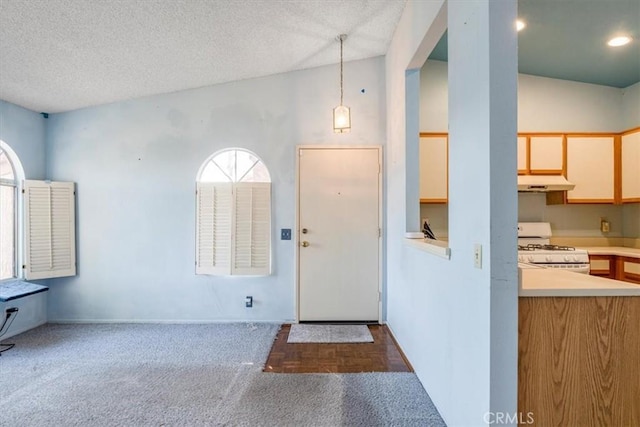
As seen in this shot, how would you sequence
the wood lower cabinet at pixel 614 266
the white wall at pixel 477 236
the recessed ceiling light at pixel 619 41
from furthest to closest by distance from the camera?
the wood lower cabinet at pixel 614 266, the recessed ceiling light at pixel 619 41, the white wall at pixel 477 236

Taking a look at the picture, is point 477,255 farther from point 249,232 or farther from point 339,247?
point 249,232

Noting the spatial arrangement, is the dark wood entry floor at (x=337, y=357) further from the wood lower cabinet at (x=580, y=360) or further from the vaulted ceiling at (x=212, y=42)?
the vaulted ceiling at (x=212, y=42)

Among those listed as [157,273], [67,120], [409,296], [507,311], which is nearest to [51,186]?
[67,120]

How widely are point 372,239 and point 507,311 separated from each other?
7.40ft

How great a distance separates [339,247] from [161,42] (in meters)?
2.63

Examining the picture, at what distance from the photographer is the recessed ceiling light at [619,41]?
2.65m

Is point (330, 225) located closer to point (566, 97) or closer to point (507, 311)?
point (507, 311)

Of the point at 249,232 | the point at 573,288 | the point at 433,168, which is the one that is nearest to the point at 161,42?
the point at 249,232

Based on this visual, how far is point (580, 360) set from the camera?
4.57 feet

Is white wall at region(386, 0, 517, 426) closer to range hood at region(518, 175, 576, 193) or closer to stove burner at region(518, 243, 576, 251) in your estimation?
stove burner at region(518, 243, 576, 251)

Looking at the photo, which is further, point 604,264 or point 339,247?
point 339,247

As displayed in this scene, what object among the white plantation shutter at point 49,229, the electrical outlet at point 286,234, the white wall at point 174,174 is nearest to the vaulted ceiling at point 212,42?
the white wall at point 174,174

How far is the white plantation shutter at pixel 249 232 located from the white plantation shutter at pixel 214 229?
0.27 feet

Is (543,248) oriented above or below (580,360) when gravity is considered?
above
